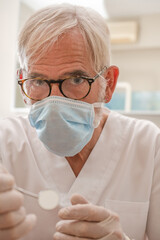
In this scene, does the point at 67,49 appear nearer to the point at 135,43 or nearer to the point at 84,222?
the point at 84,222

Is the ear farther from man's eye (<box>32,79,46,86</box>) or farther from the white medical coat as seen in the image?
man's eye (<box>32,79,46,86</box>)

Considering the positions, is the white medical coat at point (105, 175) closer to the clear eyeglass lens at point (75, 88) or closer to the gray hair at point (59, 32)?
the clear eyeglass lens at point (75, 88)

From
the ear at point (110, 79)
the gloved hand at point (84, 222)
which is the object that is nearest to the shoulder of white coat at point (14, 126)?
the ear at point (110, 79)

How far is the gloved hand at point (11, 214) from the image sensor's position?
76 centimetres

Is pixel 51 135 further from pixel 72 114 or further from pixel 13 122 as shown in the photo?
pixel 13 122

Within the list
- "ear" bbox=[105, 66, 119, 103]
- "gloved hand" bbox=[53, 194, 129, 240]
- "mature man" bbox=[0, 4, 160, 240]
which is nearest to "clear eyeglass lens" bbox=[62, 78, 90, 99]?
"mature man" bbox=[0, 4, 160, 240]

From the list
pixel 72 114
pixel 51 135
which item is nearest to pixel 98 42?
pixel 72 114

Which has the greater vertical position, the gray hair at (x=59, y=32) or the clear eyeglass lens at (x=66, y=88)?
the gray hair at (x=59, y=32)

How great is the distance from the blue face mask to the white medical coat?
0.13 metres

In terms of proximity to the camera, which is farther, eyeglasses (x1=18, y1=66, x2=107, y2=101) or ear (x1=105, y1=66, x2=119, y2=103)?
ear (x1=105, y1=66, x2=119, y2=103)

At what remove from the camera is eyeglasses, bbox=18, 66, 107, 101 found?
129cm

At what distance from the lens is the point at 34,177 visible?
1321 millimetres

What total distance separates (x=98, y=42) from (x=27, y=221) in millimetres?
835

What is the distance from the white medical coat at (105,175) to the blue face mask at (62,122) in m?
0.13
